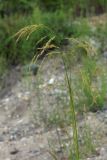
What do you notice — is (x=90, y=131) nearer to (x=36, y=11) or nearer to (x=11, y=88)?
(x=11, y=88)

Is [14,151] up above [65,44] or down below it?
below

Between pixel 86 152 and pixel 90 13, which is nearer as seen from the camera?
pixel 86 152

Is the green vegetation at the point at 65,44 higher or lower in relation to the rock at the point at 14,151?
higher

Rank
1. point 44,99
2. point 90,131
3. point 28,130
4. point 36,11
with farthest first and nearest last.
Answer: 1. point 36,11
2. point 44,99
3. point 28,130
4. point 90,131

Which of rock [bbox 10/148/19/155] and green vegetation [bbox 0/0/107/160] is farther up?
green vegetation [bbox 0/0/107/160]

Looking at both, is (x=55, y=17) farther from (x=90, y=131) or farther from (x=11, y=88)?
(x=90, y=131)

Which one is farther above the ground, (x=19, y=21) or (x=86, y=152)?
(x=19, y=21)

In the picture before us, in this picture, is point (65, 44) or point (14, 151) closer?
point (14, 151)

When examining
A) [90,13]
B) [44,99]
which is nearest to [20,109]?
[44,99]

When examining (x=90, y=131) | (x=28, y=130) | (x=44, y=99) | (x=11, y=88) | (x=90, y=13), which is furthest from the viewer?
(x=90, y=13)

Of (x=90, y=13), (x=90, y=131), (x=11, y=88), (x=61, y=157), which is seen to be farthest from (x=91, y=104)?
(x=90, y=13)
